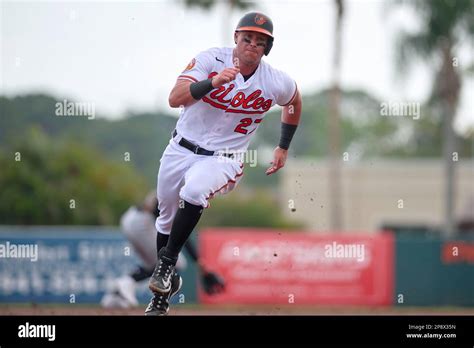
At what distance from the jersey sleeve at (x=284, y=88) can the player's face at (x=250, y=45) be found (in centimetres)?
38

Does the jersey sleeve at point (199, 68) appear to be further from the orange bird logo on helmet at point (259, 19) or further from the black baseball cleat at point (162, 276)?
the black baseball cleat at point (162, 276)

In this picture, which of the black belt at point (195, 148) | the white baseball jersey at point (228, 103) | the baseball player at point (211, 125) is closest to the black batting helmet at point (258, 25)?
the baseball player at point (211, 125)

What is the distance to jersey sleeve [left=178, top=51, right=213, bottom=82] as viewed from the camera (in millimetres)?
8047

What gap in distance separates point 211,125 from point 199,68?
52 cm

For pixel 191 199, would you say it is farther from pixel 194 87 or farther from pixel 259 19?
pixel 259 19

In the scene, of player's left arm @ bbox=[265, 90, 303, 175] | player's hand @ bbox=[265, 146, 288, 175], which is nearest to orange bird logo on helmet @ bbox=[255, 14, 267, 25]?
player's left arm @ bbox=[265, 90, 303, 175]

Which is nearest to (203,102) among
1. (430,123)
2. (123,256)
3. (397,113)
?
(397,113)

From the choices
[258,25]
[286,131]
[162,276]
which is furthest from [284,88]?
[162,276]

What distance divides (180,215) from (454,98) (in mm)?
24154

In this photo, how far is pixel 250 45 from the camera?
802cm

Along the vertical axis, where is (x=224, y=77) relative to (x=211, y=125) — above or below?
above

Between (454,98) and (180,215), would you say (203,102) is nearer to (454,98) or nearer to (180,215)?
(180,215)

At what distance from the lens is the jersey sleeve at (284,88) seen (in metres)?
8.41
